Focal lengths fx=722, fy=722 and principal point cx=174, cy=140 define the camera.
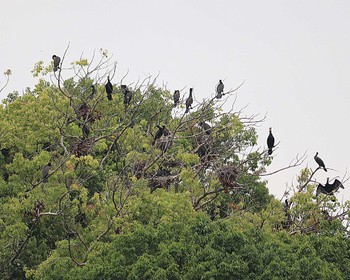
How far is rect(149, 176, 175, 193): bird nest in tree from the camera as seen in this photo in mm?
18328

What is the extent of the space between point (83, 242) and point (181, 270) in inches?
128

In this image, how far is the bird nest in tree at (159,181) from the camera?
60.1 ft

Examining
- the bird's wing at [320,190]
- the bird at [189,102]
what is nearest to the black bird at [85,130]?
the bird at [189,102]

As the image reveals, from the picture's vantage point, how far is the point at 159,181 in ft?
60.3

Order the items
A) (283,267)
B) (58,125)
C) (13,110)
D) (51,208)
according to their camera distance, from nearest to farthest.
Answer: (283,267)
(51,208)
(58,125)
(13,110)

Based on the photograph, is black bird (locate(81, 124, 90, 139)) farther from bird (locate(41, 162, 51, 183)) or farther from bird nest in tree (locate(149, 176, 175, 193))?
bird nest in tree (locate(149, 176, 175, 193))

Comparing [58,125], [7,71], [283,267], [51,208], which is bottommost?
[283,267]

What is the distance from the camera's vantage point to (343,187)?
56.1ft

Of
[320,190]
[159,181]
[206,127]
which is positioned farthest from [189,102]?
[320,190]

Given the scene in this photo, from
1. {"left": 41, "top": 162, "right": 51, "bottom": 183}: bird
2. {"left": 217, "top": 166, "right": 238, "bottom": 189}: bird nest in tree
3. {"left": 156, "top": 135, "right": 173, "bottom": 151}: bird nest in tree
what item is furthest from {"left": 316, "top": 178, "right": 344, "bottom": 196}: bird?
{"left": 41, "top": 162, "right": 51, "bottom": 183}: bird

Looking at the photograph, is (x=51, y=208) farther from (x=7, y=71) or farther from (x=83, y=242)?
(x=7, y=71)

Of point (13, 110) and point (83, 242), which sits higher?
point (13, 110)

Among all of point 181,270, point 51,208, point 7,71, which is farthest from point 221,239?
point 7,71

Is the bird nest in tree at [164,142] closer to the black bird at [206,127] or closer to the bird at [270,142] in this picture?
the black bird at [206,127]
